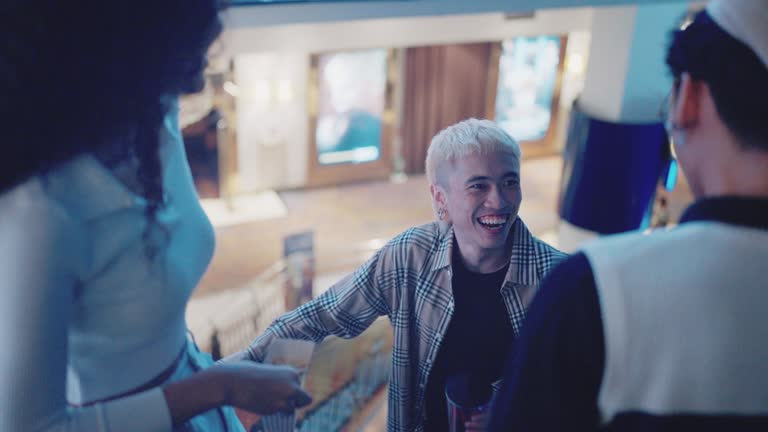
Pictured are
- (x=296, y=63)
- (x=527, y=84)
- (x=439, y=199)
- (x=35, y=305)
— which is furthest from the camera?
(x=527, y=84)

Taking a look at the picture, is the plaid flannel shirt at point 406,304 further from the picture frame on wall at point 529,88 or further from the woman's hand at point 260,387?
the picture frame on wall at point 529,88

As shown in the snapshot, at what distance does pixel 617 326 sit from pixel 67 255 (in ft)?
2.11

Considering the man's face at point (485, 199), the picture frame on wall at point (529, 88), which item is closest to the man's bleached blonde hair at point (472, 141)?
the man's face at point (485, 199)

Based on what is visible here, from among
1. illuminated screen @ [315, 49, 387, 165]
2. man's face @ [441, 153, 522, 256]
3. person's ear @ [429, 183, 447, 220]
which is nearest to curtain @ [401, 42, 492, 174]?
illuminated screen @ [315, 49, 387, 165]

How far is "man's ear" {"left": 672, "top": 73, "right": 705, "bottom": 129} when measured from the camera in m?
0.84

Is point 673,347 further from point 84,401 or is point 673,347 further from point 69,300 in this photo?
point 84,401

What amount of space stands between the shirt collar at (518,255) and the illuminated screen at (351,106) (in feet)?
24.1

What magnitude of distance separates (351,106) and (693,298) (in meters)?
8.50

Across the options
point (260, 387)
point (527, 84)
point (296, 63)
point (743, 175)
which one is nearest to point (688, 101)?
point (743, 175)

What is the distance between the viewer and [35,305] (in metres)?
0.88

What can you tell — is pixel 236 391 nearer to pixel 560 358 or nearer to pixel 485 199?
pixel 560 358

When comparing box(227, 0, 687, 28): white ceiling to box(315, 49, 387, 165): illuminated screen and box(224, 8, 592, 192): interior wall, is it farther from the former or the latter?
box(315, 49, 387, 165): illuminated screen

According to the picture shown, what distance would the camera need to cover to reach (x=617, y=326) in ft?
2.56

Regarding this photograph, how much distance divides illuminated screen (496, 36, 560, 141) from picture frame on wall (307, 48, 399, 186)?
1544 millimetres
